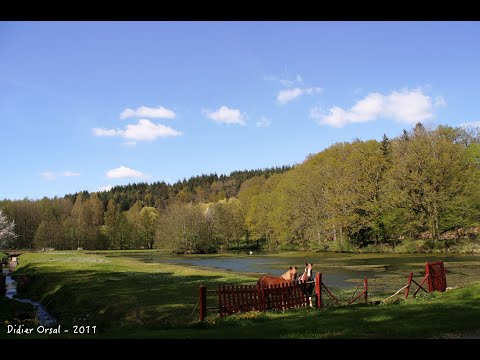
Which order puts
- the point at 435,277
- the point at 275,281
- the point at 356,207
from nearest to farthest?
the point at 275,281 < the point at 435,277 < the point at 356,207

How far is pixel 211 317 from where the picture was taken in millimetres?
18859

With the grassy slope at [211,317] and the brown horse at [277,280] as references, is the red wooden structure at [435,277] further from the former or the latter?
the brown horse at [277,280]

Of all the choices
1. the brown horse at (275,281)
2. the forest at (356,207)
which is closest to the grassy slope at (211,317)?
the brown horse at (275,281)

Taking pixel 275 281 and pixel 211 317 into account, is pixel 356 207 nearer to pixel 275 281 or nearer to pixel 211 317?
pixel 275 281

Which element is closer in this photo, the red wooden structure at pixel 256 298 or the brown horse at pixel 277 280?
the red wooden structure at pixel 256 298

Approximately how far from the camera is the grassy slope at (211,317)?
13508 mm

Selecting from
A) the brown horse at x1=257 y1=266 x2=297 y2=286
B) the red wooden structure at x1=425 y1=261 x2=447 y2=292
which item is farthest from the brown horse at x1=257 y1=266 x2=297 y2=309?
the red wooden structure at x1=425 y1=261 x2=447 y2=292

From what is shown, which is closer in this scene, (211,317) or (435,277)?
(211,317)

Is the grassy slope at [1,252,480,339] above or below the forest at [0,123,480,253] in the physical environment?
below

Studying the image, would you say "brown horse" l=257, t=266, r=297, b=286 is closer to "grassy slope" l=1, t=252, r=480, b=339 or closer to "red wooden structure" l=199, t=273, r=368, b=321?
"red wooden structure" l=199, t=273, r=368, b=321

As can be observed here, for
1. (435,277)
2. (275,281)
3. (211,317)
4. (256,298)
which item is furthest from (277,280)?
(435,277)

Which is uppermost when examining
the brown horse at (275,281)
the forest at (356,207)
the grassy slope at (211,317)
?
the forest at (356,207)

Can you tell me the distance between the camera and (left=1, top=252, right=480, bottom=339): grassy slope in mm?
13508

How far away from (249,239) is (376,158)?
5603cm
